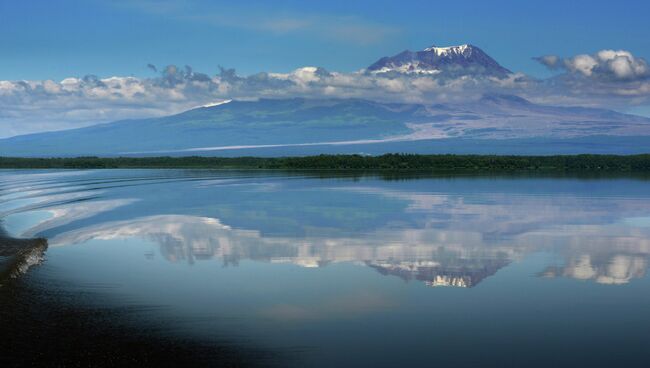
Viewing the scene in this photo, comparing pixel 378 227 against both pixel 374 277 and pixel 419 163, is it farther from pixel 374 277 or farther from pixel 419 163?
pixel 419 163

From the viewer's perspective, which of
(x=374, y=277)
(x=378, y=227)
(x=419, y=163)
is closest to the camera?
(x=374, y=277)

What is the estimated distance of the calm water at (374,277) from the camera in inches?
667

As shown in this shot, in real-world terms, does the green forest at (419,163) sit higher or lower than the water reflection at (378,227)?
higher

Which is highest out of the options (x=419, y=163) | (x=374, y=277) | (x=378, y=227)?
(x=419, y=163)

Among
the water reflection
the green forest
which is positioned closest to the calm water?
the water reflection

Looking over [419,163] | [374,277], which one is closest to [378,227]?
[374,277]

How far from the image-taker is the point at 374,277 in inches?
1013

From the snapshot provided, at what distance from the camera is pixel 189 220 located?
153 feet

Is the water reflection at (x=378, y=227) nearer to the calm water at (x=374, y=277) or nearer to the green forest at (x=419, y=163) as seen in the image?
the calm water at (x=374, y=277)

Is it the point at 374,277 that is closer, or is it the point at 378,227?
the point at 374,277

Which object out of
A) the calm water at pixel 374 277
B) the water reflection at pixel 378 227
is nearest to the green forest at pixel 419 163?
the water reflection at pixel 378 227

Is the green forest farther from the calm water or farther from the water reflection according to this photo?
the calm water

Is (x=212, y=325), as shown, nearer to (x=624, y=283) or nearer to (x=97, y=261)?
(x=97, y=261)

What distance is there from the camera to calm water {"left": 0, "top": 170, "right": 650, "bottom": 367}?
55.6 ft
